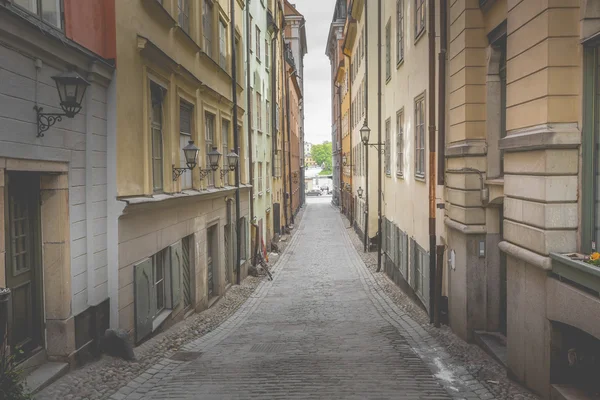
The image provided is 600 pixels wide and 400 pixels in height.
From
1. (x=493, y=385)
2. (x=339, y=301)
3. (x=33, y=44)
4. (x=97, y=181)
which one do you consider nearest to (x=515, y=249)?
(x=493, y=385)

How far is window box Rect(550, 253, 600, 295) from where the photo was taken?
5.12 m

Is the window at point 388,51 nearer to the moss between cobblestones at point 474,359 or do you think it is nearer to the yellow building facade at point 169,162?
the yellow building facade at point 169,162

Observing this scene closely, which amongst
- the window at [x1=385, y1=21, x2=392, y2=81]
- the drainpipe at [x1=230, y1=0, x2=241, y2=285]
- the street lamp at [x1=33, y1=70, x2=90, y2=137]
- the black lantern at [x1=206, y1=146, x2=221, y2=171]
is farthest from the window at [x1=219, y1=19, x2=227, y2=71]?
the street lamp at [x1=33, y1=70, x2=90, y2=137]

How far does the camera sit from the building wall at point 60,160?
5668 mm

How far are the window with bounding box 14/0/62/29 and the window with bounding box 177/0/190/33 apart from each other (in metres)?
5.27

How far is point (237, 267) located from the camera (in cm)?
1738

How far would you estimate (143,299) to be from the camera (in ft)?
29.1

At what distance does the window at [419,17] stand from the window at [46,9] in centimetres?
786

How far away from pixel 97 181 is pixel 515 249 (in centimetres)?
572

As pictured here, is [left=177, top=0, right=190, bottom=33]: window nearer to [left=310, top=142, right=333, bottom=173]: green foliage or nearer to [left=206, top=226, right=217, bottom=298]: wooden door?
[left=206, top=226, right=217, bottom=298]: wooden door

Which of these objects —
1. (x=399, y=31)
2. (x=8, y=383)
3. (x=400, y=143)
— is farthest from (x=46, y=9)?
(x=399, y=31)

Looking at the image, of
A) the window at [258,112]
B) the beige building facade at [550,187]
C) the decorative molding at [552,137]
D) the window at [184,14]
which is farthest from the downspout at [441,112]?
the window at [258,112]

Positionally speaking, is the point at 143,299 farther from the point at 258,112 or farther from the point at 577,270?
the point at 258,112

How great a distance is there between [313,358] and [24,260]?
14.3ft
